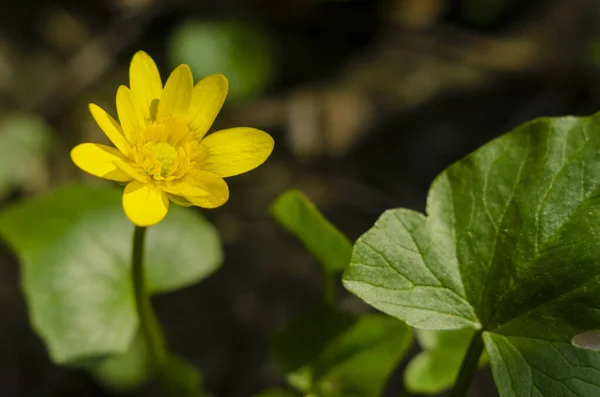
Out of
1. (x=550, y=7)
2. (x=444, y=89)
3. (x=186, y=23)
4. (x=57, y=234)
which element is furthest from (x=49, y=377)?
(x=550, y=7)

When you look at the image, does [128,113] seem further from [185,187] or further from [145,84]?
[185,187]

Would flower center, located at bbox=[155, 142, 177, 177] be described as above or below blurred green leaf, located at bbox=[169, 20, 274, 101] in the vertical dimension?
above

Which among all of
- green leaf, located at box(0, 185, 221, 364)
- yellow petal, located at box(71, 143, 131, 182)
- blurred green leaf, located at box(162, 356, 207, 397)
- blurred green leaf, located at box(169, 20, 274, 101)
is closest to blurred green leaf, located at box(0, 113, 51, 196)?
blurred green leaf, located at box(169, 20, 274, 101)

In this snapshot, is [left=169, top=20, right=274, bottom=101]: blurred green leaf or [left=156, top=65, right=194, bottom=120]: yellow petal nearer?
[left=156, top=65, right=194, bottom=120]: yellow petal

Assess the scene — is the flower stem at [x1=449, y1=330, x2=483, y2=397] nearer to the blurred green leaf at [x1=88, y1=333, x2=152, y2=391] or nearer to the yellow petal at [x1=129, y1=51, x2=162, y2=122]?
the yellow petal at [x1=129, y1=51, x2=162, y2=122]

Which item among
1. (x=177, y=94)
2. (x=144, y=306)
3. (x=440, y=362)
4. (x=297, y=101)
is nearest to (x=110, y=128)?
(x=177, y=94)

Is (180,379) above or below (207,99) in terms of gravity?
below
